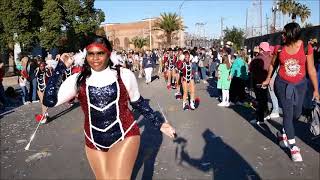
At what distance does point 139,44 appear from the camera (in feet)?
270

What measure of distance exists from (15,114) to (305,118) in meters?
8.55

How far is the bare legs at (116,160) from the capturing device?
359cm

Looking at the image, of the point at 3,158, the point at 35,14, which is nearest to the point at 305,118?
the point at 3,158

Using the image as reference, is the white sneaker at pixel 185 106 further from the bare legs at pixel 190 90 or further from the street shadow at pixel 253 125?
the street shadow at pixel 253 125

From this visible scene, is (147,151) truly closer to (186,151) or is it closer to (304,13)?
(186,151)

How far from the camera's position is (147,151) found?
24.2ft

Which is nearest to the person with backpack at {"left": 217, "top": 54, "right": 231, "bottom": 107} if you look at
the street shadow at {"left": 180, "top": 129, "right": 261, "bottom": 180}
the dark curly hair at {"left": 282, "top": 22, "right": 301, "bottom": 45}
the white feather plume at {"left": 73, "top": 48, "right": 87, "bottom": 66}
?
the street shadow at {"left": 180, "top": 129, "right": 261, "bottom": 180}

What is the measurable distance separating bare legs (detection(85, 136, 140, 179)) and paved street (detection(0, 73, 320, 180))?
2223 millimetres

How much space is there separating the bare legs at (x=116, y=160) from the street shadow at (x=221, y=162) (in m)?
2.32

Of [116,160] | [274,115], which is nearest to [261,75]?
[274,115]

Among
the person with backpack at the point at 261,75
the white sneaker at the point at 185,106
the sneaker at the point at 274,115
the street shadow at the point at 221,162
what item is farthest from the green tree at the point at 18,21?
the street shadow at the point at 221,162

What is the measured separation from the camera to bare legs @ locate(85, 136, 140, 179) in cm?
359

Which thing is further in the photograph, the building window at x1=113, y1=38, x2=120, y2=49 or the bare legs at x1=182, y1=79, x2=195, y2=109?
the building window at x1=113, y1=38, x2=120, y2=49

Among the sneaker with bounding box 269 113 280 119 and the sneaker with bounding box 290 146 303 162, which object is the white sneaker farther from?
the sneaker with bounding box 290 146 303 162
